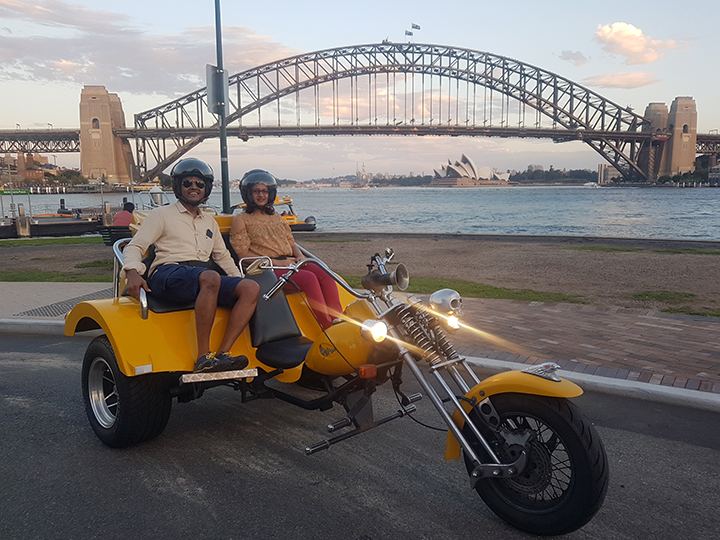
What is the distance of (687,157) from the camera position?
94.4m

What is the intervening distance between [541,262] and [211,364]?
948cm

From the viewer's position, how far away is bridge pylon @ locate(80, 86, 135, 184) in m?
83.6

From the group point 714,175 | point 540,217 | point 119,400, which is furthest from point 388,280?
point 714,175

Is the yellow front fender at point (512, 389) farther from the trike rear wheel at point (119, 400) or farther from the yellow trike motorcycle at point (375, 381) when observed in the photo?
the trike rear wheel at point (119, 400)

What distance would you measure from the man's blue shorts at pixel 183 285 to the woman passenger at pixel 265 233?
613 millimetres

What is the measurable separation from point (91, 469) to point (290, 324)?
135 centimetres

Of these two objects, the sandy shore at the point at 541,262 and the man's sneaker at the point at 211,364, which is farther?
the sandy shore at the point at 541,262

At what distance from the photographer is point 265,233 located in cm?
446

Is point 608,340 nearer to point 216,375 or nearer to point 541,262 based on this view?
point 216,375

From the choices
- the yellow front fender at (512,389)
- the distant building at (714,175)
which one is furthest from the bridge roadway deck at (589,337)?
the distant building at (714,175)

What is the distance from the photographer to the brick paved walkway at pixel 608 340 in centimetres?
435

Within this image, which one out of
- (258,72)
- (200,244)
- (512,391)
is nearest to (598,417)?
(512,391)

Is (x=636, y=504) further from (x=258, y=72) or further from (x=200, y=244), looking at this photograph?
(x=258, y=72)

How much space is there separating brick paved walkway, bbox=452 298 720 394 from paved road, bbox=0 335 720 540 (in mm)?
511
